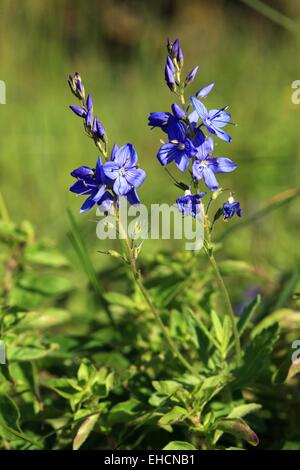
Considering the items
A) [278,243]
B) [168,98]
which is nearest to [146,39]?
[168,98]

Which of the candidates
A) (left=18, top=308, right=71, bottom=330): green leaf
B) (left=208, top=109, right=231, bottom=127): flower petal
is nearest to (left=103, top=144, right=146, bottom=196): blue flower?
(left=208, top=109, right=231, bottom=127): flower petal

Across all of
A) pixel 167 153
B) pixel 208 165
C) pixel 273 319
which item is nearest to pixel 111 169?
pixel 167 153

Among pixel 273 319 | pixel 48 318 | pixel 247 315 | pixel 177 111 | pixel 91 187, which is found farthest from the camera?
pixel 48 318

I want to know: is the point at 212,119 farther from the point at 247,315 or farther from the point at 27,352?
the point at 27,352

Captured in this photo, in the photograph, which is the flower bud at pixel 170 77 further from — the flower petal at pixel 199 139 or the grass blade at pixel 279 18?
the grass blade at pixel 279 18

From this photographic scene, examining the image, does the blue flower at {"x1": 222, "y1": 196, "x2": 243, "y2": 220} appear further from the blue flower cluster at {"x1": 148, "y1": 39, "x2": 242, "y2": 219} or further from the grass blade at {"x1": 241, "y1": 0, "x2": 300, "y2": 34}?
the grass blade at {"x1": 241, "y1": 0, "x2": 300, "y2": 34}

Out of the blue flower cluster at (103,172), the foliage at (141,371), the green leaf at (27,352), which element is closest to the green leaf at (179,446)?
the foliage at (141,371)
